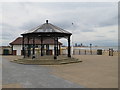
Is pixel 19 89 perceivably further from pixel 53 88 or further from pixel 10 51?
pixel 10 51

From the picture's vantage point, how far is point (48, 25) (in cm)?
2203

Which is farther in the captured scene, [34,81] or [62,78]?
[62,78]

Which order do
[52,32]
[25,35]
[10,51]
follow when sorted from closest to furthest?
[52,32]
[25,35]
[10,51]

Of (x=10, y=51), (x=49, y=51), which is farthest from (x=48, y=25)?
(x=10, y=51)

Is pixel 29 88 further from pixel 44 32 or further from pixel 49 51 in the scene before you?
pixel 49 51

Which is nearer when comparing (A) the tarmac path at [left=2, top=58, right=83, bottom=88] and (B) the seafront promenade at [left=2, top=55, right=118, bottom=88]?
(A) the tarmac path at [left=2, top=58, right=83, bottom=88]

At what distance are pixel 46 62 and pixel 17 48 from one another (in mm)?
19173

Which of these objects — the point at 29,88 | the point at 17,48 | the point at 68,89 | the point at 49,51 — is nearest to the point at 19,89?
the point at 29,88

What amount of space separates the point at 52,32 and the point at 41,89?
13.0m

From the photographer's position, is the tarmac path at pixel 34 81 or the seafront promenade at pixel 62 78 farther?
the seafront promenade at pixel 62 78

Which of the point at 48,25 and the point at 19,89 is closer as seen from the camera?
the point at 19,89

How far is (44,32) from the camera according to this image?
19641 millimetres

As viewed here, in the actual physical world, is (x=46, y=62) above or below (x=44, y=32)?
below

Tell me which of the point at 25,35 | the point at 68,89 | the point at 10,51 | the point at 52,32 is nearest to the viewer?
the point at 68,89
